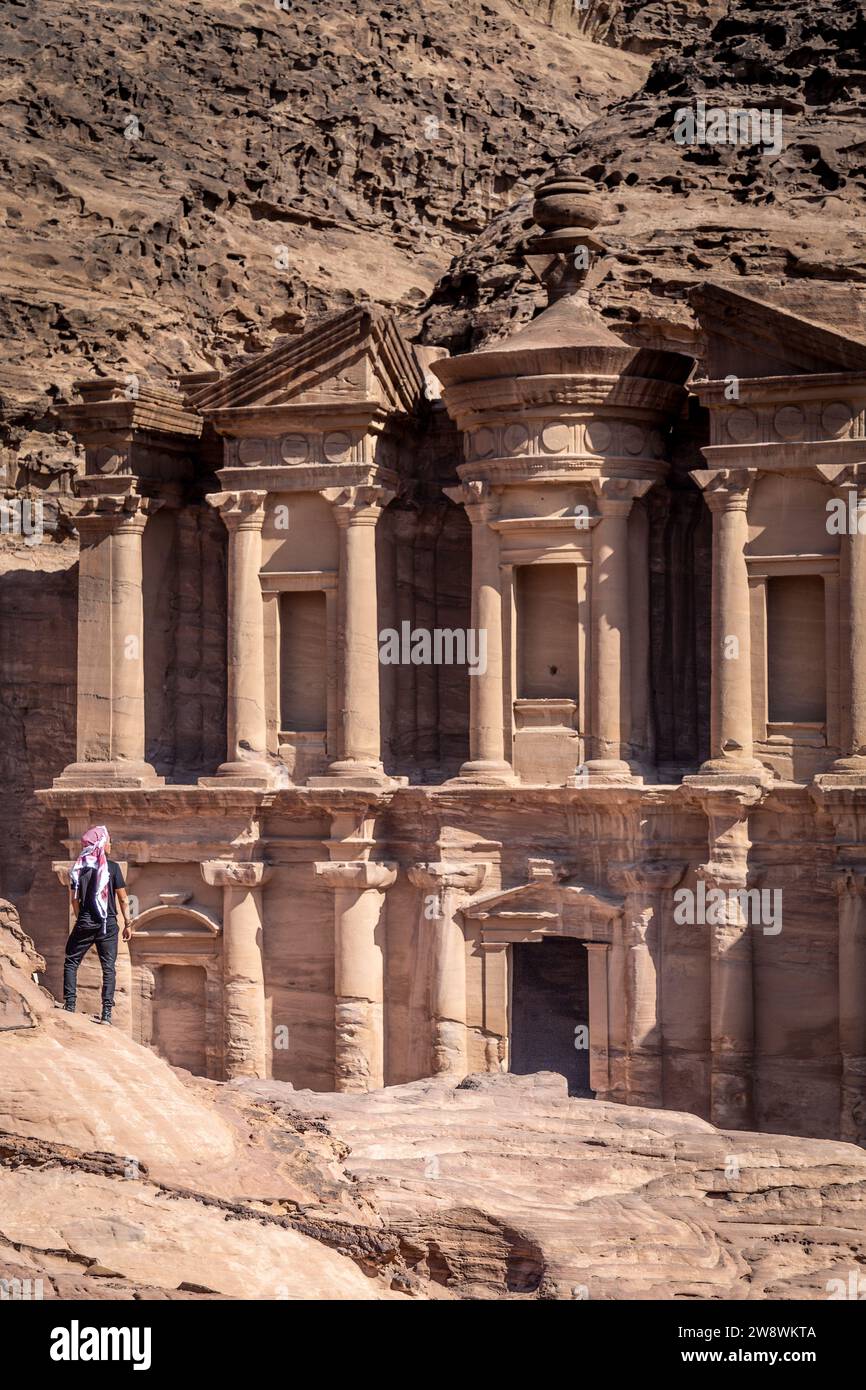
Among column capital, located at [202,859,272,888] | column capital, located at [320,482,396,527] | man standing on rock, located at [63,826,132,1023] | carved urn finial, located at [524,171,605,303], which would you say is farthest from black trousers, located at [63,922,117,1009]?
carved urn finial, located at [524,171,605,303]

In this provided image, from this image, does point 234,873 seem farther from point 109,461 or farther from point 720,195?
point 720,195

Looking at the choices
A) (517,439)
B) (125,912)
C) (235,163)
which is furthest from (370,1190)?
(235,163)

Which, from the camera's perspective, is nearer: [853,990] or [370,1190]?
[370,1190]

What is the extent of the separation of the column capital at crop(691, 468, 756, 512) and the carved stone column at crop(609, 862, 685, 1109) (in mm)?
4529

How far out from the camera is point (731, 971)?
1123 inches

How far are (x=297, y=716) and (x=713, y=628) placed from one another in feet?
20.1

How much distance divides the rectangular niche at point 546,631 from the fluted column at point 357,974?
3175 millimetres

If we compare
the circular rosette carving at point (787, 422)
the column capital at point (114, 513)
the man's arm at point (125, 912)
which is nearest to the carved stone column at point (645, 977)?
the circular rosette carving at point (787, 422)

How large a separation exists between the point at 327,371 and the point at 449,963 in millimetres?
7953

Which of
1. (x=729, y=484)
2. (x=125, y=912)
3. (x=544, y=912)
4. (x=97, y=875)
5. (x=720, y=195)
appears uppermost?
(x=720, y=195)

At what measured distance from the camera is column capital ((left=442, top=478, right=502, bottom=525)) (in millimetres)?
30156

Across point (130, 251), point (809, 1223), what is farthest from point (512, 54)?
point (809, 1223)

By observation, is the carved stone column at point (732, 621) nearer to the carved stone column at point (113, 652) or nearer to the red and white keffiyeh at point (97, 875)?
the carved stone column at point (113, 652)

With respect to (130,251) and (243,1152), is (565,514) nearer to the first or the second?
(243,1152)
